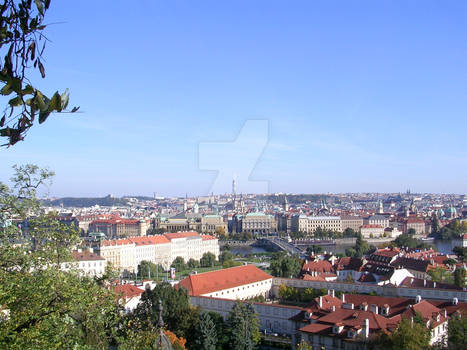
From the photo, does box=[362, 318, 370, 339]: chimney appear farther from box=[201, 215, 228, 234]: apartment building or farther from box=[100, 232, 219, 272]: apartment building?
box=[201, 215, 228, 234]: apartment building

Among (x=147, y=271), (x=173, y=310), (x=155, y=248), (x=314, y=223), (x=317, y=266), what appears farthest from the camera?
(x=314, y=223)

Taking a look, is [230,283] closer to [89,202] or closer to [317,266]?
[317,266]

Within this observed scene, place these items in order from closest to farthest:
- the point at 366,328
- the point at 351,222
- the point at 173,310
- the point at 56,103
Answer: the point at 56,103, the point at 366,328, the point at 173,310, the point at 351,222

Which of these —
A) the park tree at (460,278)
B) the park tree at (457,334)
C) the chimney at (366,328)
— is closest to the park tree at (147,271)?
the park tree at (460,278)

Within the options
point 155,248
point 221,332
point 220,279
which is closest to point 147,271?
point 155,248

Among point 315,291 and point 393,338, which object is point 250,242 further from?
point 393,338

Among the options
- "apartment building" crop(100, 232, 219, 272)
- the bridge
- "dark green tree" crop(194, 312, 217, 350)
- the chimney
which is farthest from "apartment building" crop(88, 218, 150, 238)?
the chimney

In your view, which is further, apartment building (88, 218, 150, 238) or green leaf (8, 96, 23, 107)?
apartment building (88, 218, 150, 238)
